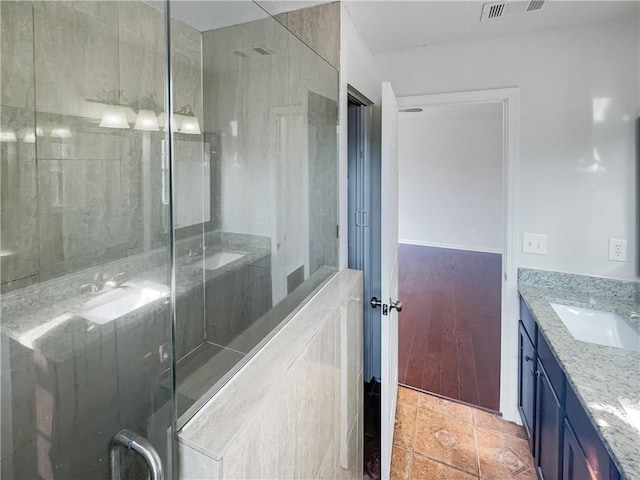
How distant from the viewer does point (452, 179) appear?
702 centimetres

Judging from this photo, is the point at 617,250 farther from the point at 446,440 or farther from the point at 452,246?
the point at 452,246

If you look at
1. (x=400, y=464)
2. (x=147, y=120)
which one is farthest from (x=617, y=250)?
(x=147, y=120)

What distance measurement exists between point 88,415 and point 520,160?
2.40 metres

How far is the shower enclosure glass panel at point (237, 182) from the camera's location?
962 millimetres

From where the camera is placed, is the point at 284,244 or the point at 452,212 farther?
the point at 452,212

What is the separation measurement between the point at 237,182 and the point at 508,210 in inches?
71.2

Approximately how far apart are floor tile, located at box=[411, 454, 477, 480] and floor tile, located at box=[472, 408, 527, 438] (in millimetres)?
456

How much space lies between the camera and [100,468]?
739mm

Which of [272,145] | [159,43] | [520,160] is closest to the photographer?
[159,43]

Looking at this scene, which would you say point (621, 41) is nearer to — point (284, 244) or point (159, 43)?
point (284, 244)

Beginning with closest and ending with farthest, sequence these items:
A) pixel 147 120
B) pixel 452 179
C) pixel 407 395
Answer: pixel 147 120 → pixel 407 395 → pixel 452 179

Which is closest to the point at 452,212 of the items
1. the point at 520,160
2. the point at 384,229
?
the point at 520,160

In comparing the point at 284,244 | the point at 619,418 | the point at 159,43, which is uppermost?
the point at 159,43

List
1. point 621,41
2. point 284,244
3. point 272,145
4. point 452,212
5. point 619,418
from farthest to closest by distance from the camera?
point 452,212
point 621,41
point 284,244
point 272,145
point 619,418
